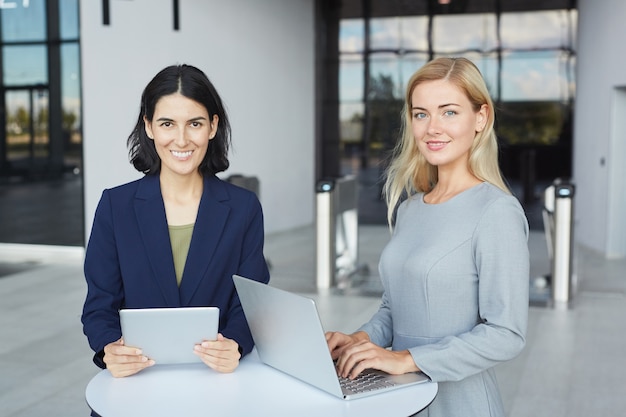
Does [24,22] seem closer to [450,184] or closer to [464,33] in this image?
[464,33]

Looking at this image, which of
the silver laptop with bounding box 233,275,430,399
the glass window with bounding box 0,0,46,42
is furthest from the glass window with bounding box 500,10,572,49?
the silver laptop with bounding box 233,275,430,399

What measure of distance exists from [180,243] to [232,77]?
26.8ft

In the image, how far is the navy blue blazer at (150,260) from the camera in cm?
201

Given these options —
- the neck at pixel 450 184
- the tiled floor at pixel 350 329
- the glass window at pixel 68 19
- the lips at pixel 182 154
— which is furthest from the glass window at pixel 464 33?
the lips at pixel 182 154

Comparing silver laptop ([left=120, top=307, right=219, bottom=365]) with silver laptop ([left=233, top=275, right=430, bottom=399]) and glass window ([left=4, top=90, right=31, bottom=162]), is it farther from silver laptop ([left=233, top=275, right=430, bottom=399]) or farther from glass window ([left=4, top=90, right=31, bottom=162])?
glass window ([left=4, top=90, right=31, bottom=162])

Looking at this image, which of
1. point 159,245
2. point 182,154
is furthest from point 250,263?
point 182,154

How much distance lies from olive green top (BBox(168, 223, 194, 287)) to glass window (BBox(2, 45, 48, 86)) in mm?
8084

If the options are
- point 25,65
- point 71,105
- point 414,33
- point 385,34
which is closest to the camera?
point 71,105

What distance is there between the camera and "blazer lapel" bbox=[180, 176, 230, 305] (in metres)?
2.02

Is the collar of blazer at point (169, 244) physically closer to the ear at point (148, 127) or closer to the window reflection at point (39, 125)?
the ear at point (148, 127)

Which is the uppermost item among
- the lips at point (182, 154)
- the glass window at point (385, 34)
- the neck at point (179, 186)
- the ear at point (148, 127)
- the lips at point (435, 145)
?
the glass window at point (385, 34)

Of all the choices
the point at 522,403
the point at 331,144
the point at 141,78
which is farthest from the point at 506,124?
the point at 522,403

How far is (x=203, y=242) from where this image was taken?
6.66ft

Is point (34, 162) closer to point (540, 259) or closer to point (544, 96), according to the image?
point (540, 259)
